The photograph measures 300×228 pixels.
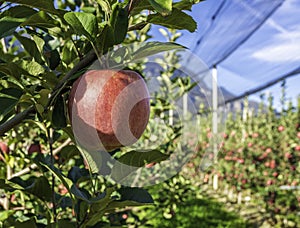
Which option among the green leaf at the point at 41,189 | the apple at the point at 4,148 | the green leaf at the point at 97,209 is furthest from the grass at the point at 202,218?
the green leaf at the point at 97,209

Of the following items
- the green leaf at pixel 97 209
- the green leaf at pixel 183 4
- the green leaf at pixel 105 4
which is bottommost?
the green leaf at pixel 97 209

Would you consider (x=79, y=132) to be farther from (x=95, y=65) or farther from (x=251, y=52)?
(x=251, y=52)

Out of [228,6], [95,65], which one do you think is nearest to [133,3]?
[95,65]

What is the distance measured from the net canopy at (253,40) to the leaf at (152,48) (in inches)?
163

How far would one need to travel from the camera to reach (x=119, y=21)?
502 mm

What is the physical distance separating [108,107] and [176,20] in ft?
0.48

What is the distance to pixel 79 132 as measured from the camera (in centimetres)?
56

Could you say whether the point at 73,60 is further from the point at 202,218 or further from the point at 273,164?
the point at 273,164

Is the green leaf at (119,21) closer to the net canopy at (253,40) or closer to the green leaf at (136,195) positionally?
the green leaf at (136,195)

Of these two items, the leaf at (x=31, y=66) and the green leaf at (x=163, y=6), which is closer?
the green leaf at (x=163, y=6)

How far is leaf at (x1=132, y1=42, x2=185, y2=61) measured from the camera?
0.54 meters

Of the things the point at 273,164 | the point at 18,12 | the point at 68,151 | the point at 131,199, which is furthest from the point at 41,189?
the point at 273,164

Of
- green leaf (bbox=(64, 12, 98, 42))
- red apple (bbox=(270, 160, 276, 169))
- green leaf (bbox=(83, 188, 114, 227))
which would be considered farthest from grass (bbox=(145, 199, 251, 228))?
green leaf (bbox=(64, 12, 98, 42))

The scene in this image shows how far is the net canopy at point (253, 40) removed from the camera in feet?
18.8
